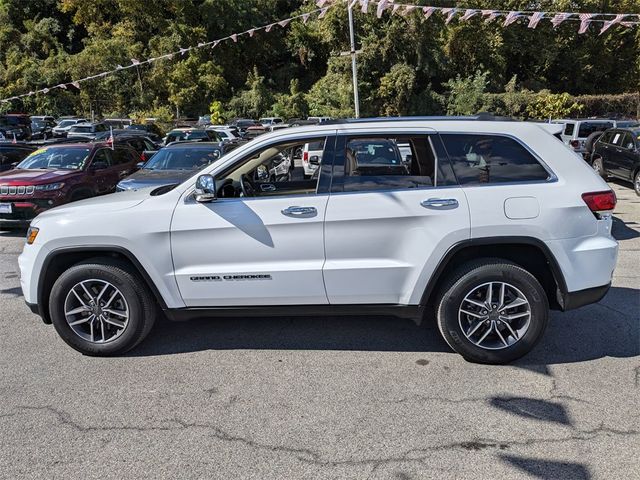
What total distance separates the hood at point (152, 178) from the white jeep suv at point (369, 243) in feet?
15.7

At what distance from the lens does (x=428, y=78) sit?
3897 centimetres

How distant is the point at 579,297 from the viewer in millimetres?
3941

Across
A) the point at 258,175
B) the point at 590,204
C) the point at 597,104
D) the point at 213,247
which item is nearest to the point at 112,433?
the point at 213,247

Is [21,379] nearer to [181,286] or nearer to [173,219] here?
[181,286]

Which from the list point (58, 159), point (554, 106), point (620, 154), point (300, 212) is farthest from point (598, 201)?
point (554, 106)

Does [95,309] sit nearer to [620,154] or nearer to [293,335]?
[293,335]

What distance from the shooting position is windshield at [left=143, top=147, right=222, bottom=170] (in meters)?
10.3

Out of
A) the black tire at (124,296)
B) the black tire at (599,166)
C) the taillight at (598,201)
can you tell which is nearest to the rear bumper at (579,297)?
the taillight at (598,201)

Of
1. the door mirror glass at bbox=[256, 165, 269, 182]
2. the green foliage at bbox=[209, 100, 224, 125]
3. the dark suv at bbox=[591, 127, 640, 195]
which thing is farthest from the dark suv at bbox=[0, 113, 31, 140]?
the door mirror glass at bbox=[256, 165, 269, 182]

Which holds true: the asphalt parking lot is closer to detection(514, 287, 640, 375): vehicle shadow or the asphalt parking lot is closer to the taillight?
detection(514, 287, 640, 375): vehicle shadow

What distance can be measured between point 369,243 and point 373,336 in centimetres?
106

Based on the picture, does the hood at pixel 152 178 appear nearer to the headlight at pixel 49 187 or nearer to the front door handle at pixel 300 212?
the headlight at pixel 49 187

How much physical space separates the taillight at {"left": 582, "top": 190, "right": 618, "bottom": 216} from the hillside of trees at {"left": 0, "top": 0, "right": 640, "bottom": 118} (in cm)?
3352

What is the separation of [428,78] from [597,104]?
37.8 ft
